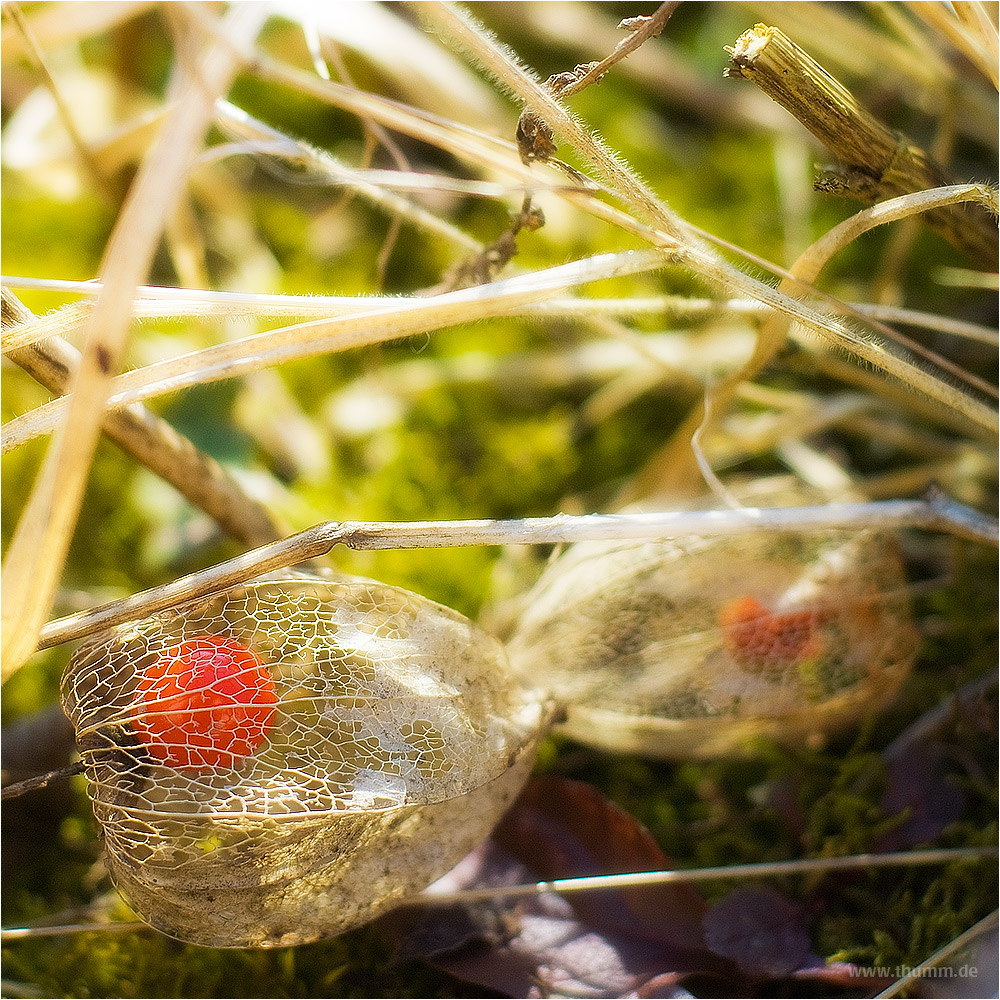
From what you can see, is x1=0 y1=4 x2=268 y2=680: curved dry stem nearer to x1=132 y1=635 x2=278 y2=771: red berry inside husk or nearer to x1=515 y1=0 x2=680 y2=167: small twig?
x1=132 y1=635 x2=278 y2=771: red berry inside husk

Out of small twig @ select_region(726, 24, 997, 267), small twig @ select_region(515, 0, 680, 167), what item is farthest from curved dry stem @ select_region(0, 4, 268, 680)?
small twig @ select_region(726, 24, 997, 267)

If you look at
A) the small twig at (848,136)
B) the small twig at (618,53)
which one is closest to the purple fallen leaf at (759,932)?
the small twig at (848,136)

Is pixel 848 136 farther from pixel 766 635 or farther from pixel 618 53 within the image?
pixel 766 635

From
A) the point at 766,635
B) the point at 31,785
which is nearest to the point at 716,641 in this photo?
the point at 766,635

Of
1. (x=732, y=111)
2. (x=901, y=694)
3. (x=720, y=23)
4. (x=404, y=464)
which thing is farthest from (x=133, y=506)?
(x=720, y=23)

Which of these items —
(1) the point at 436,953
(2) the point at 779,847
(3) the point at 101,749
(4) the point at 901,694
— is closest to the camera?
(3) the point at 101,749

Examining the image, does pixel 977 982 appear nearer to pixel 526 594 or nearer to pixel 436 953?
pixel 436 953

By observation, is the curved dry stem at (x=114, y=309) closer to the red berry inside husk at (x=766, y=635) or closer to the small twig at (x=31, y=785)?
the small twig at (x=31, y=785)
